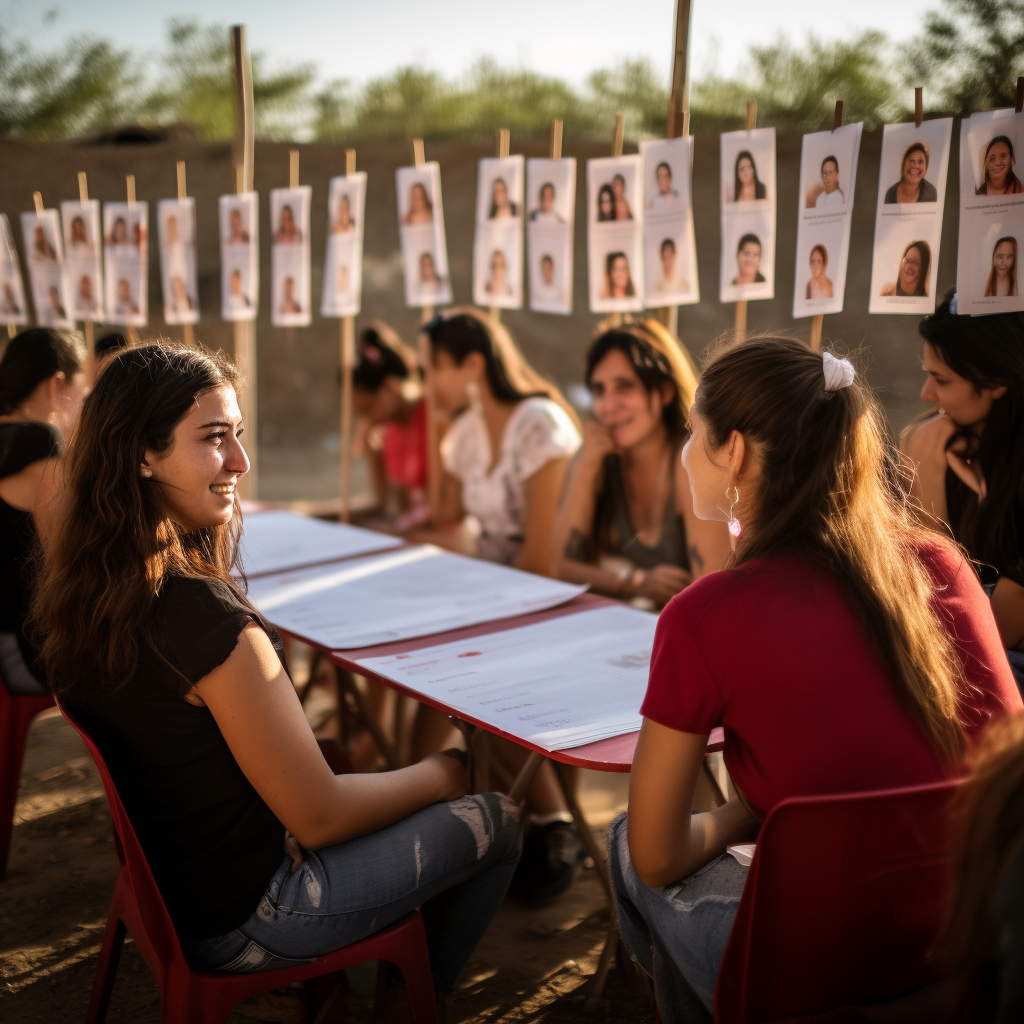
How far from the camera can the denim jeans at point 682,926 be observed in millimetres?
1206

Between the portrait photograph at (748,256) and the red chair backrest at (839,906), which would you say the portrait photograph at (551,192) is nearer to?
the portrait photograph at (748,256)

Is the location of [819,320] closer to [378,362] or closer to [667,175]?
[667,175]

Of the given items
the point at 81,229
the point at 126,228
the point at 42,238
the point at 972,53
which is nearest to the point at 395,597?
the point at 126,228

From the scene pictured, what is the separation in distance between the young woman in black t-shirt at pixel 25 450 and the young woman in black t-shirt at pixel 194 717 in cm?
84

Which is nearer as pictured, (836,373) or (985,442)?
(836,373)

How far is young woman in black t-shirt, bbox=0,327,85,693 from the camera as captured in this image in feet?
7.34

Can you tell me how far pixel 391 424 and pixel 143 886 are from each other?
10.5ft

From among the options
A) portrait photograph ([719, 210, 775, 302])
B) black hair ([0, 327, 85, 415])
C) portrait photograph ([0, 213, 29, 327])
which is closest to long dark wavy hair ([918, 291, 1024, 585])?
portrait photograph ([719, 210, 775, 302])

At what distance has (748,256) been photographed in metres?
2.46

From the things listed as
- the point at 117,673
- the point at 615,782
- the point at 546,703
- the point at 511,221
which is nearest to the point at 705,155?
the point at 511,221

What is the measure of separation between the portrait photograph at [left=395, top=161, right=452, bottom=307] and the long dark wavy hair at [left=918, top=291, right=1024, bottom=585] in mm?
1685

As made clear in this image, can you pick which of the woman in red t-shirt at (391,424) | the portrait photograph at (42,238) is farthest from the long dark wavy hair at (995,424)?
the portrait photograph at (42,238)

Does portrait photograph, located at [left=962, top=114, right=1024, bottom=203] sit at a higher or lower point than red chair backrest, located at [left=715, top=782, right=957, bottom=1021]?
higher

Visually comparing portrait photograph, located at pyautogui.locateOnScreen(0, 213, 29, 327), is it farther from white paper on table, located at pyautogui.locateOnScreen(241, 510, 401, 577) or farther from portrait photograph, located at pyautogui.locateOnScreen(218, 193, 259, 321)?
white paper on table, located at pyautogui.locateOnScreen(241, 510, 401, 577)
